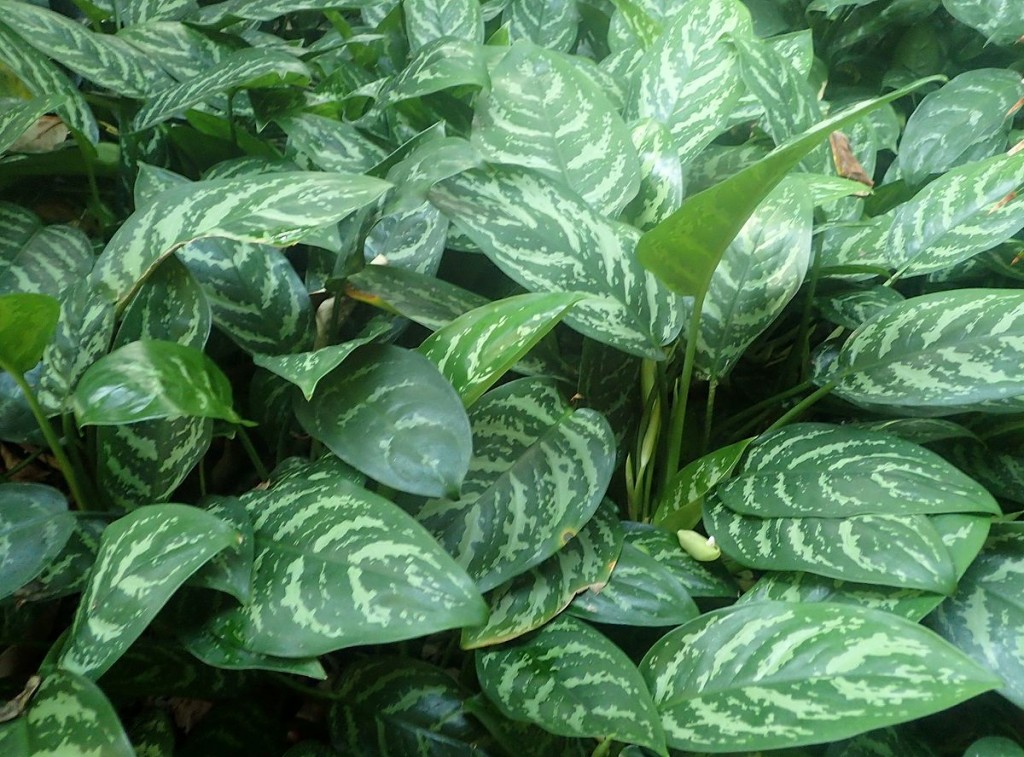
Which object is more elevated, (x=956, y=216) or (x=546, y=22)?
(x=546, y=22)

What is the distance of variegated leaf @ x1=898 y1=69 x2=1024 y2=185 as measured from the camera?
0.95m

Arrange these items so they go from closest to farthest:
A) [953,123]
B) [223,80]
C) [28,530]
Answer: [28,530] < [223,80] < [953,123]

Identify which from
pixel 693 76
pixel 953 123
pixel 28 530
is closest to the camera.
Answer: pixel 28 530

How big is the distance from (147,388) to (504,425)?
0.86 feet

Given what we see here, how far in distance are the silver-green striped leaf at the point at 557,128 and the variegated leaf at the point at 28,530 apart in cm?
47

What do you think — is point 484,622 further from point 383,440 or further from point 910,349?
point 910,349

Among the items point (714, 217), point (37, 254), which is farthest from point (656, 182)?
point (37, 254)

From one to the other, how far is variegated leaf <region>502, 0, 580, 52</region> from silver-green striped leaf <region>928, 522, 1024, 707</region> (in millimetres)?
830

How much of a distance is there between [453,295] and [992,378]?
43 cm

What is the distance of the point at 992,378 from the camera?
1.82 ft

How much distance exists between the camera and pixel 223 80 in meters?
0.72

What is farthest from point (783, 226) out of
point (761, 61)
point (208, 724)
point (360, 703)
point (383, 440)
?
point (208, 724)

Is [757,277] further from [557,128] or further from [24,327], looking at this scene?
[24,327]

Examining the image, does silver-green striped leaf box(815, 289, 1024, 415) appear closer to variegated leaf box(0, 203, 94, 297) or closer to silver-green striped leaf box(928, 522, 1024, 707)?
silver-green striped leaf box(928, 522, 1024, 707)
